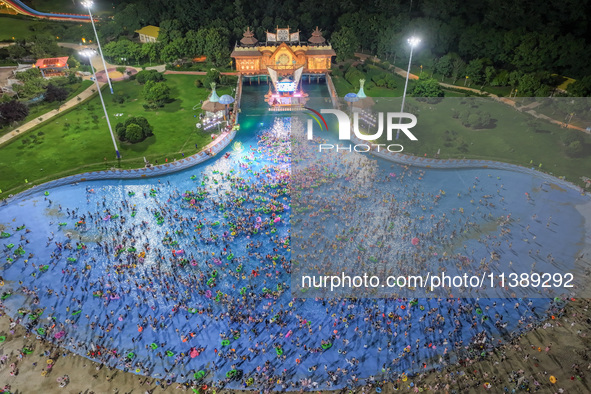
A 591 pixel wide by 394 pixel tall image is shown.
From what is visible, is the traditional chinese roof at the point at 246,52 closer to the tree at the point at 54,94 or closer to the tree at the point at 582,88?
the tree at the point at 54,94

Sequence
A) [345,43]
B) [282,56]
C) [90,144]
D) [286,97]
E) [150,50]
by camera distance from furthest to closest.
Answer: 1. [150,50]
2. [345,43]
3. [282,56]
4. [286,97]
5. [90,144]

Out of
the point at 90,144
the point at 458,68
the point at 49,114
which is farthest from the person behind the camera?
the point at 458,68

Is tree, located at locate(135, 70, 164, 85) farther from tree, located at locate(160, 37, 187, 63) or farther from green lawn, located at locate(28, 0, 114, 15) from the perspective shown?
green lawn, located at locate(28, 0, 114, 15)

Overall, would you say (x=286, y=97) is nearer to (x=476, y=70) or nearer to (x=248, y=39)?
(x=248, y=39)

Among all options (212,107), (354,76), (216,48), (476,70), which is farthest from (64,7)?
(476,70)

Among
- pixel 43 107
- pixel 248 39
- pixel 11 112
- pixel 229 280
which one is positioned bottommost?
pixel 229 280

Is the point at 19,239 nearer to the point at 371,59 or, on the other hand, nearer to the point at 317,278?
the point at 317,278

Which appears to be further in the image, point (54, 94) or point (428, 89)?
point (54, 94)

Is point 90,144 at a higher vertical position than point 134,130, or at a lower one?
lower
